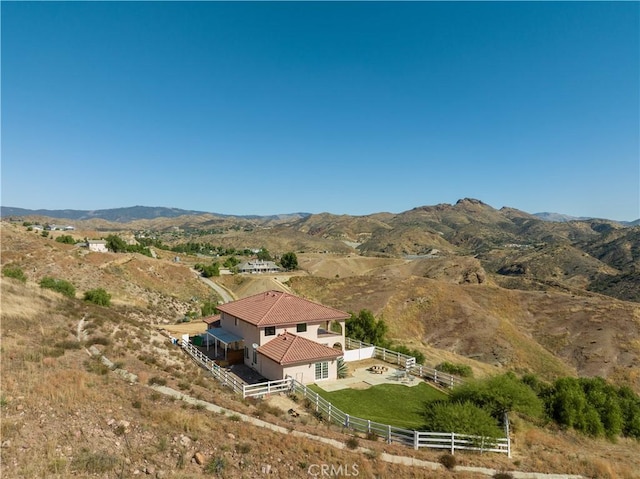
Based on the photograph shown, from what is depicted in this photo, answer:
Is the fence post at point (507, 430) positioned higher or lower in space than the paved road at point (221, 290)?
higher

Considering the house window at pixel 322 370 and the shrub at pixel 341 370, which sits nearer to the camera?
the house window at pixel 322 370

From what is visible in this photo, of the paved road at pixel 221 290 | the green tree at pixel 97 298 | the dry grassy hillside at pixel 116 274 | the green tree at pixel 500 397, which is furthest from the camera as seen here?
the paved road at pixel 221 290

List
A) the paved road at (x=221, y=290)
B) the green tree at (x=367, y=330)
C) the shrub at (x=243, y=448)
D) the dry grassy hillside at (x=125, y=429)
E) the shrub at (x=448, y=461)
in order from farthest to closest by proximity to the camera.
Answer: the paved road at (x=221, y=290) → the green tree at (x=367, y=330) → the shrub at (x=448, y=461) → the shrub at (x=243, y=448) → the dry grassy hillside at (x=125, y=429)

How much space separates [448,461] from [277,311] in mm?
16169

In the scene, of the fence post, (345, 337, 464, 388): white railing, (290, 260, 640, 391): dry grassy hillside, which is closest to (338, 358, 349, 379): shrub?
(345, 337, 464, 388): white railing

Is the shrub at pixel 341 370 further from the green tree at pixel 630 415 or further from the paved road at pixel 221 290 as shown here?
the paved road at pixel 221 290

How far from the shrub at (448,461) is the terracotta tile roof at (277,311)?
14.3m

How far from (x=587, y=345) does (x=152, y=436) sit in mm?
58199

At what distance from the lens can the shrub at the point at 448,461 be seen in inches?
591

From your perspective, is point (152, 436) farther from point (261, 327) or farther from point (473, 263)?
point (473, 263)

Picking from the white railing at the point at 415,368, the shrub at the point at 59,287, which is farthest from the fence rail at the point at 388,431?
the shrub at the point at 59,287

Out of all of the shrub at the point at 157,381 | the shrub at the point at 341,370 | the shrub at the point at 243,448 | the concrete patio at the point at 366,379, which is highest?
the shrub at the point at 243,448

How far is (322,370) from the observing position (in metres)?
25.7

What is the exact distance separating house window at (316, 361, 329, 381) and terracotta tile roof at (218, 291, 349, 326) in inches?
147
